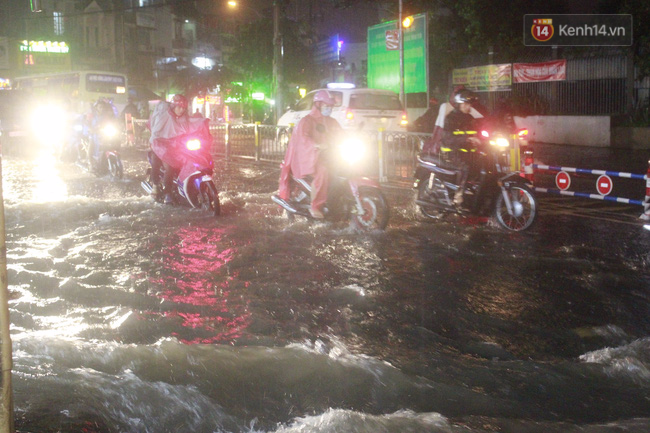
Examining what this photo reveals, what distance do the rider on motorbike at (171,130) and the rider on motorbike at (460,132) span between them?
363cm

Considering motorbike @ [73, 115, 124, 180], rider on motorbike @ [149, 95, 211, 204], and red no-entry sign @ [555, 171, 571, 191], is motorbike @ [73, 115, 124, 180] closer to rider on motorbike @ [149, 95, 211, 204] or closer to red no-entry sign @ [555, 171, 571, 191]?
rider on motorbike @ [149, 95, 211, 204]

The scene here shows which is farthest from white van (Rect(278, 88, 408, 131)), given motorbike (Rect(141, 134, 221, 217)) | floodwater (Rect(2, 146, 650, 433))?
floodwater (Rect(2, 146, 650, 433))

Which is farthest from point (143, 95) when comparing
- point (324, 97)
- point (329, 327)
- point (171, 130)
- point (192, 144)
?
point (329, 327)

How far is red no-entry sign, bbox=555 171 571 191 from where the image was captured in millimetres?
11000

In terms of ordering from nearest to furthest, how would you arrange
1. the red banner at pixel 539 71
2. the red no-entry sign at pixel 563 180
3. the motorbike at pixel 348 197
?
the motorbike at pixel 348 197
the red no-entry sign at pixel 563 180
the red banner at pixel 539 71

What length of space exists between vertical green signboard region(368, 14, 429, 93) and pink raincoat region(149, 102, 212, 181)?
12.8m

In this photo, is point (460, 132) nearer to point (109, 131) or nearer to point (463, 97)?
point (463, 97)

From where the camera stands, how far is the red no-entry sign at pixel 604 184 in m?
10.2

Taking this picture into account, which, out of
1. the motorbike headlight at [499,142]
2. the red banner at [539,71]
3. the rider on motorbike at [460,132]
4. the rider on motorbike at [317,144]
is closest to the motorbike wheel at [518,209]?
the rider on motorbike at [460,132]

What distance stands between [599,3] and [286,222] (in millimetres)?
19512

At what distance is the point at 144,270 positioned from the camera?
22.5ft

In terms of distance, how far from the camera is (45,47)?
53875 millimetres

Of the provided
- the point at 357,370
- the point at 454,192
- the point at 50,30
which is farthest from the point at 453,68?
the point at 50,30

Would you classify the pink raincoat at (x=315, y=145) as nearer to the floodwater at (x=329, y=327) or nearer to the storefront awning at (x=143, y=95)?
the floodwater at (x=329, y=327)
